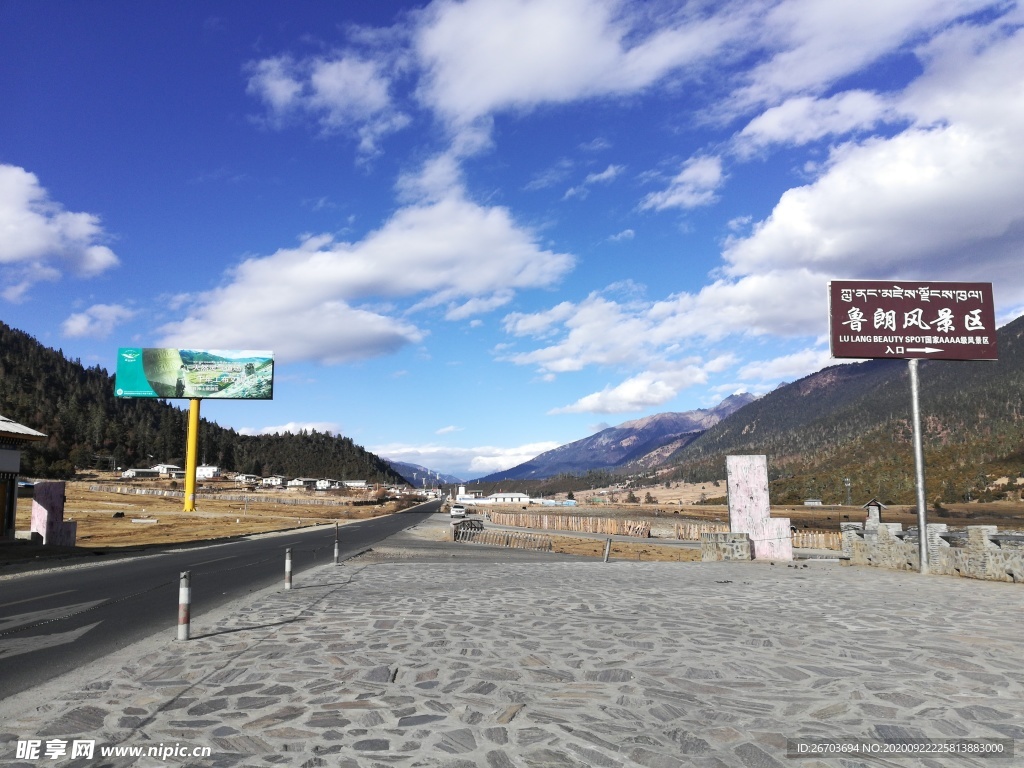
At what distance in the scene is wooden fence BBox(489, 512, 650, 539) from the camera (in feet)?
176

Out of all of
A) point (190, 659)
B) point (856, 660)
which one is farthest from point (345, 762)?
point (856, 660)

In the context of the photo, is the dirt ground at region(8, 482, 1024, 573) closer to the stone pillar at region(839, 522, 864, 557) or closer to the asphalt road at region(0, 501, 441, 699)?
the stone pillar at region(839, 522, 864, 557)

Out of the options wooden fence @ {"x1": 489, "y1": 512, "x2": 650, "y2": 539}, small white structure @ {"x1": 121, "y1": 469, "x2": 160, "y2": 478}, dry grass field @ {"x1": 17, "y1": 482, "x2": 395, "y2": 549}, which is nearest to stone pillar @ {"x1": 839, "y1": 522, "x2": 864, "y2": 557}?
wooden fence @ {"x1": 489, "y1": 512, "x2": 650, "y2": 539}

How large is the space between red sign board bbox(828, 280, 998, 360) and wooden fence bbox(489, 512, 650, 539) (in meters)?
32.5

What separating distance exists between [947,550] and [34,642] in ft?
75.3

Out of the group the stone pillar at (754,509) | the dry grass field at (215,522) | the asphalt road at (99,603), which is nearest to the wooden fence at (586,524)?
the dry grass field at (215,522)

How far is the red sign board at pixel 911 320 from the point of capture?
21609mm

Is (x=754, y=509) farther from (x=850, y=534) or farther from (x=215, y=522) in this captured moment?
(x=215, y=522)

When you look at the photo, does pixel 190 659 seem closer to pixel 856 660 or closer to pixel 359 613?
pixel 359 613

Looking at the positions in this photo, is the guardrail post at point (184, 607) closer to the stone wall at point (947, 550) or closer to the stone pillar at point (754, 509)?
the stone wall at point (947, 550)

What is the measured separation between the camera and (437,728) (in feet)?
19.4

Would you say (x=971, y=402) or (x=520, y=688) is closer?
(x=520, y=688)

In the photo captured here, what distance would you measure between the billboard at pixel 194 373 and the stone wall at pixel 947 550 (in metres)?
64.3

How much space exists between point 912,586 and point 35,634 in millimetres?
19064
